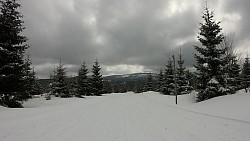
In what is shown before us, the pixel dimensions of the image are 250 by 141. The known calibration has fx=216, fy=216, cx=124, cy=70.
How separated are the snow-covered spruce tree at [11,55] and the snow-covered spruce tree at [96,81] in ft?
117

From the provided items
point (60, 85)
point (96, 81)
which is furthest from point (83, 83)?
point (60, 85)

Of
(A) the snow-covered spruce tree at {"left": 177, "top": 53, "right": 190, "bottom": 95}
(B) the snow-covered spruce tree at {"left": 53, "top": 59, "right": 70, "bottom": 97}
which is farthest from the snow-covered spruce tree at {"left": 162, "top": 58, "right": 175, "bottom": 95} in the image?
(B) the snow-covered spruce tree at {"left": 53, "top": 59, "right": 70, "bottom": 97}

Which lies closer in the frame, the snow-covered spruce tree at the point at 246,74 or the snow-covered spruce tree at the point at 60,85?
the snow-covered spruce tree at the point at 60,85

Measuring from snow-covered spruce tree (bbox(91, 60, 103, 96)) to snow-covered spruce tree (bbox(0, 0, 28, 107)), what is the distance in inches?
1406

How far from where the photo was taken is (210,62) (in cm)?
2456

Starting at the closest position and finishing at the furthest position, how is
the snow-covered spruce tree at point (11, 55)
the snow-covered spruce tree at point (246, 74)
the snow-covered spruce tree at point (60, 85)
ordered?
the snow-covered spruce tree at point (11, 55)
the snow-covered spruce tree at point (60, 85)
the snow-covered spruce tree at point (246, 74)

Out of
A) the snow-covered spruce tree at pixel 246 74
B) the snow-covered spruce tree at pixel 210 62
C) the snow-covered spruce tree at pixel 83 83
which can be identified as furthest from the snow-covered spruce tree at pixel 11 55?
the snow-covered spruce tree at pixel 246 74

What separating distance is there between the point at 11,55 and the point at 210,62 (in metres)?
20.6

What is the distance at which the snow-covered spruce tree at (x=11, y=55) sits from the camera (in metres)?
19.1

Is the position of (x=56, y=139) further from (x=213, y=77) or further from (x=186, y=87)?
(x=186, y=87)

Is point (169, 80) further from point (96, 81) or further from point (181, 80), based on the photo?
point (96, 81)

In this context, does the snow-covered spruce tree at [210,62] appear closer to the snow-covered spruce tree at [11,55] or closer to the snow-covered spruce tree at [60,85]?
the snow-covered spruce tree at [11,55]

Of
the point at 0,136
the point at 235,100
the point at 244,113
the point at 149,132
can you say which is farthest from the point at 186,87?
the point at 0,136

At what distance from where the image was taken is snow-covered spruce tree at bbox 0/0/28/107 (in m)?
19.1
